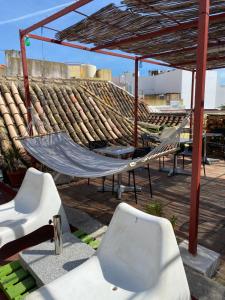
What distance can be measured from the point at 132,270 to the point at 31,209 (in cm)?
146

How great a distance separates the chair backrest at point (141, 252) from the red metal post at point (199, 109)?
583 millimetres

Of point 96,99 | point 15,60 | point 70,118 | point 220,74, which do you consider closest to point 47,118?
point 70,118

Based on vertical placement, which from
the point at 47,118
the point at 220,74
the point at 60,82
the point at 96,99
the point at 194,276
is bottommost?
the point at 194,276

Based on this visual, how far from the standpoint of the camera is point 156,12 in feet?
9.20

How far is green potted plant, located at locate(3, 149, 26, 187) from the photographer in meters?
4.13

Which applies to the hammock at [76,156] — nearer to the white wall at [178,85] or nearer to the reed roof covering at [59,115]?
the reed roof covering at [59,115]

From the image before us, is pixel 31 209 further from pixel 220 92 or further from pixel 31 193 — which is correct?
pixel 220 92

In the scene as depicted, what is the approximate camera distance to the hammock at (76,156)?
3051 mm

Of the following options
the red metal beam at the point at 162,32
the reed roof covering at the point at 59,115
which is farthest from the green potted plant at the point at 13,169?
the red metal beam at the point at 162,32

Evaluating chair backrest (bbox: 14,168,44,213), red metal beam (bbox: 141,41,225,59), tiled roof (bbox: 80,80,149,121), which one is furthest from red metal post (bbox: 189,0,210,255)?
tiled roof (bbox: 80,80,149,121)

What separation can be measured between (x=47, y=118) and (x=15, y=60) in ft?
13.6

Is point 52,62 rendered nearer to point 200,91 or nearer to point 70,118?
point 70,118

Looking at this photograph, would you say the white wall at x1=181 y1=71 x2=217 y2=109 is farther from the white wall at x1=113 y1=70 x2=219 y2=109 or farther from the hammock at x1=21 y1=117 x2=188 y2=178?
the hammock at x1=21 y1=117 x2=188 y2=178

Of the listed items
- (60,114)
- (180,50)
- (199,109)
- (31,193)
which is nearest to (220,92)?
(60,114)
